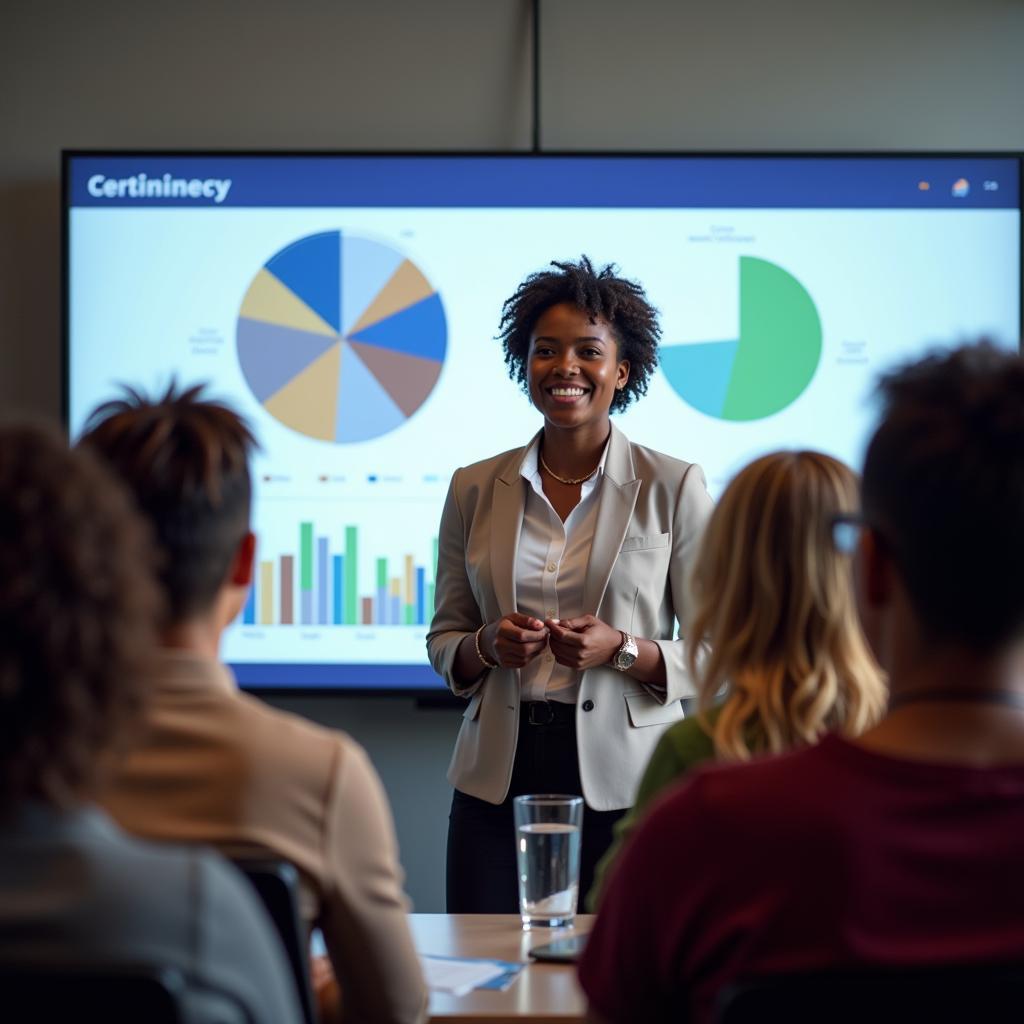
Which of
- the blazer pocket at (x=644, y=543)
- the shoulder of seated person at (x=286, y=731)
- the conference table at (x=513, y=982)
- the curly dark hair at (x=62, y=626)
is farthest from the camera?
the blazer pocket at (x=644, y=543)

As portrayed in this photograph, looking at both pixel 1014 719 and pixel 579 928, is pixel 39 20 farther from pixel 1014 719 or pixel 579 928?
pixel 1014 719

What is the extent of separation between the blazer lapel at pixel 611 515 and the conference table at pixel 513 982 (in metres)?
0.89

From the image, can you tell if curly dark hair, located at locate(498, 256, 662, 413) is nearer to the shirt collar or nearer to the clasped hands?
the shirt collar

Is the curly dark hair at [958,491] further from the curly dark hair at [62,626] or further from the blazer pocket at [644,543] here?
the blazer pocket at [644,543]

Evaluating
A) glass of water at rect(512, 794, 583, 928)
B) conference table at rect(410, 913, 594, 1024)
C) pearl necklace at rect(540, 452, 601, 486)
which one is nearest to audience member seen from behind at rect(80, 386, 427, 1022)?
conference table at rect(410, 913, 594, 1024)

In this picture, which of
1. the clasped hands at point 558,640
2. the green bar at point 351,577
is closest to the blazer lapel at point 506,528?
the clasped hands at point 558,640

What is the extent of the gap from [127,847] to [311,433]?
3017mm

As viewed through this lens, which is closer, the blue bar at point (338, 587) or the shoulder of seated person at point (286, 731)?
the shoulder of seated person at point (286, 731)

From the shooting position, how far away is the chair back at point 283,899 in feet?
3.49

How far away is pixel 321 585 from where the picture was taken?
371 centimetres

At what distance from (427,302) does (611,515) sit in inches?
50.5

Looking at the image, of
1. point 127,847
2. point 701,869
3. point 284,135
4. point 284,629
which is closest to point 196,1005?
point 127,847

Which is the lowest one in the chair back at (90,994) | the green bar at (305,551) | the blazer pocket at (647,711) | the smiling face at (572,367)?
the blazer pocket at (647,711)

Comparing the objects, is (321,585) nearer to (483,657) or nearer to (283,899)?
(483,657)
